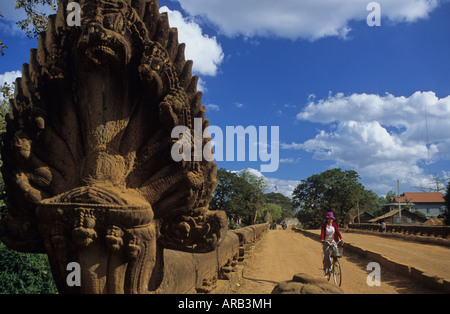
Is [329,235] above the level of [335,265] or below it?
above

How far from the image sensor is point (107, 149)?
2.11 m

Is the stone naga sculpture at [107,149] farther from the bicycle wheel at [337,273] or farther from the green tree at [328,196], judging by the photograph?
the green tree at [328,196]

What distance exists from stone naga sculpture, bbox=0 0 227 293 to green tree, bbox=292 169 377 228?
182ft

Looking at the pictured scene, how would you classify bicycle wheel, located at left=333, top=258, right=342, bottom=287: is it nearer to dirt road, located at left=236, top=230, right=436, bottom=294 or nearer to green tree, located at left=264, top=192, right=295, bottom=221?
dirt road, located at left=236, top=230, right=436, bottom=294

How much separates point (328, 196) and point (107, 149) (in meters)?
59.4

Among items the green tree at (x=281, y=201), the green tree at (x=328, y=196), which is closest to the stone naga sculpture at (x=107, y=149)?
the green tree at (x=328, y=196)

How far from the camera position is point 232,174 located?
161ft

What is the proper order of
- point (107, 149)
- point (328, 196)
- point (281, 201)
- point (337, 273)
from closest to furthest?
point (107, 149), point (337, 273), point (328, 196), point (281, 201)

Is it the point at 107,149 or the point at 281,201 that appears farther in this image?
the point at 281,201

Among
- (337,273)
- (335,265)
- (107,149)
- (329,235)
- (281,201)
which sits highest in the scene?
(107,149)

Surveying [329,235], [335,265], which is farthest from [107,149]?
[335,265]

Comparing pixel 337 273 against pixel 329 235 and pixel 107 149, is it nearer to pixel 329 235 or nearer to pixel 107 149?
pixel 329 235

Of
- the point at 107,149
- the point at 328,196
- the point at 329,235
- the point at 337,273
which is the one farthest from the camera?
the point at 328,196
